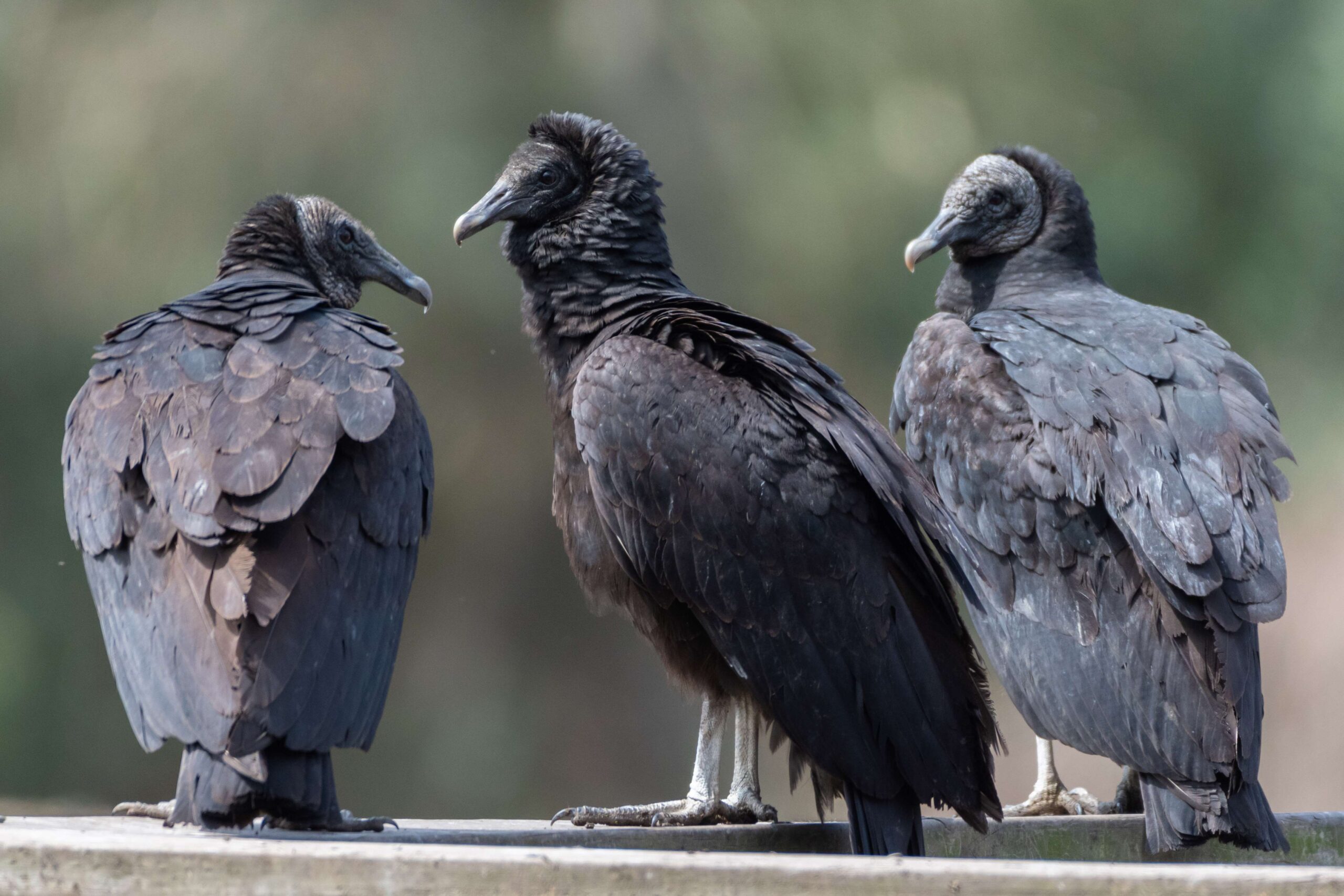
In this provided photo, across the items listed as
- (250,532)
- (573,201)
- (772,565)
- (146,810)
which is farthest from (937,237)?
(146,810)

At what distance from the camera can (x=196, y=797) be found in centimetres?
222

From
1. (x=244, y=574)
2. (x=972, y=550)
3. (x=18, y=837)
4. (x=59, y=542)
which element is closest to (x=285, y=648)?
(x=244, y=574)

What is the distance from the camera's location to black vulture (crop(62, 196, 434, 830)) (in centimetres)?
229

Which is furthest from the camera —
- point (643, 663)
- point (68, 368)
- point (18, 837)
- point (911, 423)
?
point (643, 663)

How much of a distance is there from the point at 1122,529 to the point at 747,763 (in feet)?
3.18

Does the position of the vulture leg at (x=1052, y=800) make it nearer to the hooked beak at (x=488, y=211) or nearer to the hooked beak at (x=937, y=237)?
the hooked beak at (x=937, y=237)

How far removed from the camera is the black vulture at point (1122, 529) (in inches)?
116

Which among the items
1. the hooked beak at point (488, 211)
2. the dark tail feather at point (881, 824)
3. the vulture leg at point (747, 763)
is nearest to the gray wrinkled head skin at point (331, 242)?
the hooked beak at point (488, 211)

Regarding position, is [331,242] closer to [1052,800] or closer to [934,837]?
[934,837]

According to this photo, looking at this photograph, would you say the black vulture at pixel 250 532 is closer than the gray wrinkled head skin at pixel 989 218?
Yes

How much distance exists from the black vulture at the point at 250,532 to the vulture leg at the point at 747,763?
2.68 ft

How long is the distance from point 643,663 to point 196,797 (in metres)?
5.65

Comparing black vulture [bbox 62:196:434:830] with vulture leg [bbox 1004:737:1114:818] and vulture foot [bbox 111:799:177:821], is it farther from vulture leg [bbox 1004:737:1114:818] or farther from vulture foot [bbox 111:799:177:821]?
vulture leg [bbox 1004:737:1114:818]

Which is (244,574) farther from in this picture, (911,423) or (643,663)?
(643,663)
